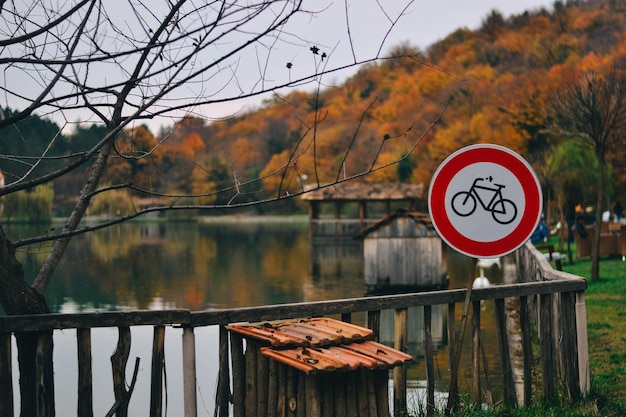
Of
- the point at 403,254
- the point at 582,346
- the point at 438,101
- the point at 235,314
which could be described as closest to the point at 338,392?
the point at 235,314

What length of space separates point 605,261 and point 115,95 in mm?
23386

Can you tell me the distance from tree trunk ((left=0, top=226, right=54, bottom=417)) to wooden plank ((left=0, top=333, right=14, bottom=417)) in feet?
0.30

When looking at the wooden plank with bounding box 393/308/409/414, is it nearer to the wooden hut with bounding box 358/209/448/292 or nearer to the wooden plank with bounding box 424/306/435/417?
the wooden plank with bounding box 424/306/435/417

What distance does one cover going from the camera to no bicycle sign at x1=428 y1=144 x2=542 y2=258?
→ 689 cm

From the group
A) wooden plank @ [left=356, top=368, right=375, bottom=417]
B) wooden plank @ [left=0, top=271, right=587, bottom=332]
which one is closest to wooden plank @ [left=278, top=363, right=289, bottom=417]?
wooden plank @ [left=356, top=368, right=375, bottom=417]

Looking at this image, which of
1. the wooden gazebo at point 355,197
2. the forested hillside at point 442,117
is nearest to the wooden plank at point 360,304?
the forested hillside at point 442,117

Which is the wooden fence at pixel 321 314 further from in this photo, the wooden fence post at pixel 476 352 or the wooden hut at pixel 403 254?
the wooden hut at pixel 403 254

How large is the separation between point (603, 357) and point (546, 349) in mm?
4407

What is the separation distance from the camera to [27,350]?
6.22 metres

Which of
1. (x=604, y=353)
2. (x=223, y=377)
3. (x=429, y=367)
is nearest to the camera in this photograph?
(x=223, y=377)

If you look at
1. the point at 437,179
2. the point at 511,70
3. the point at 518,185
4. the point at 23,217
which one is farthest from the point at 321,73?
the point at 511,70

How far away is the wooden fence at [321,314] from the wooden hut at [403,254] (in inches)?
921

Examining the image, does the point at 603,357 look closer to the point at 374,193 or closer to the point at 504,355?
the point at 504,355

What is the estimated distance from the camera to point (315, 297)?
98.5 ft
